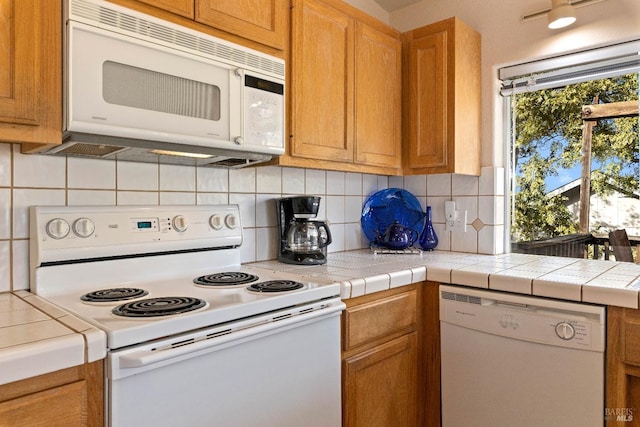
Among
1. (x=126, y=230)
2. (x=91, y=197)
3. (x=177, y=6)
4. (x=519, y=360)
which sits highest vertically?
(x=177, y=6)

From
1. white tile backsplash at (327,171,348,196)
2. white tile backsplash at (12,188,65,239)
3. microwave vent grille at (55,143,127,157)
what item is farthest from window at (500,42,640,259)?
white tile backsplash at (12,188,65,239)

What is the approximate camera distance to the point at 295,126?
1719 millimetres

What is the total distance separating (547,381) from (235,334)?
1107 millimetres

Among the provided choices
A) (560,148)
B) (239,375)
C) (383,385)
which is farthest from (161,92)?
(560,148)

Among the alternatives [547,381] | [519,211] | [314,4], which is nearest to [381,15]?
[314,4]

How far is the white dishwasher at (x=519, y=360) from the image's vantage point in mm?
1408

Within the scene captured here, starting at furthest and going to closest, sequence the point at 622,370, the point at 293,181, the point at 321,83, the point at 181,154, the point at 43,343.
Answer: the point at 293,181 → the point at 321,83 → the point at 181,154 → the point at 622,370 → the point at 43,343

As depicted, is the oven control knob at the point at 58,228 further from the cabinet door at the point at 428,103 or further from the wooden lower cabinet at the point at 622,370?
the wooden lower cabinet at the point at 622,370

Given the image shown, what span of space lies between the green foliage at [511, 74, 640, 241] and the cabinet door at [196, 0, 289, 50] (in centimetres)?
139

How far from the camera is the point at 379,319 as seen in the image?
162 cm

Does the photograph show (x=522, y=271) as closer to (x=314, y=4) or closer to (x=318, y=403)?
(x=318, y=403)

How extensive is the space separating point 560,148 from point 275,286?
5.54 ft

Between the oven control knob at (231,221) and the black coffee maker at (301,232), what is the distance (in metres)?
0.23

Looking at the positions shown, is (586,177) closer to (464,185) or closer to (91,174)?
(464,185)
